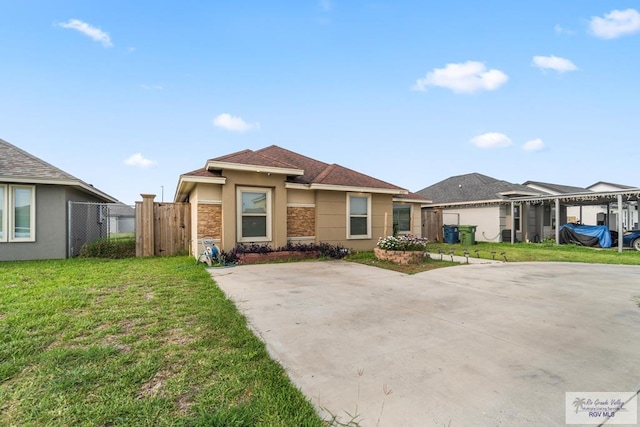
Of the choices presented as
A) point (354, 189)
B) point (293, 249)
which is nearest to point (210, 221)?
point (293, 249)

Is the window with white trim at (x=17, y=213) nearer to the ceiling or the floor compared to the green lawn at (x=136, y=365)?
nearer to the ceiling

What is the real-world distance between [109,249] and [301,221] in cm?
671

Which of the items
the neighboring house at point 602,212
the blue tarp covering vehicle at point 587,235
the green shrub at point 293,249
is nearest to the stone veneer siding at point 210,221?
the green shrub at point 293,249

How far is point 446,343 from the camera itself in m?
3.10

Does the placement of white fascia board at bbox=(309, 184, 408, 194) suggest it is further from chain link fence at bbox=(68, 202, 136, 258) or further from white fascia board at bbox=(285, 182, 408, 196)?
chain link fence at bbox=(68, 202, 136, 258)

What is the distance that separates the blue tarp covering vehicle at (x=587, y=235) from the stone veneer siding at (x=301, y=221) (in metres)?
14.6

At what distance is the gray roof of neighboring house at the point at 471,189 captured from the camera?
17234 mm

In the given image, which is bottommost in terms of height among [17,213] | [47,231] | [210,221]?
[47,231]

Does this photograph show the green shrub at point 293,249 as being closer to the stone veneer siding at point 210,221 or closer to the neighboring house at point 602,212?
the stone veneer siding at point 210,221

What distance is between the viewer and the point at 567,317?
401 centimetres

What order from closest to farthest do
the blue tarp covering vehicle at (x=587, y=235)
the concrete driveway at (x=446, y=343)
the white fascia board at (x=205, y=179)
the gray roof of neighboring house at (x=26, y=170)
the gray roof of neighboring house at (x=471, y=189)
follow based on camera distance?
the concrete driveway at (x=446, y=343) → the white fascia board at (x=205, y=179) → the gray roof of neighboring house at (x=26, y=170) → the blue tarp covering vehicle at (x=587, y=235) → the gray roof of neighboring house at (x=471, y=189)

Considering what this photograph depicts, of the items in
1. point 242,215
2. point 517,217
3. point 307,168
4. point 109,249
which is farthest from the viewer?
point 517,217

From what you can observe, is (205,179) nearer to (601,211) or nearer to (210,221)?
(210,221)

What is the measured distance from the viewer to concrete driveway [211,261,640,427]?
2.06m
